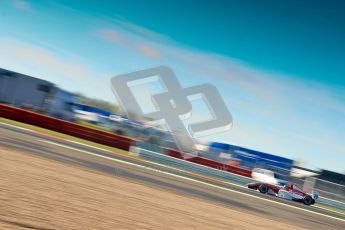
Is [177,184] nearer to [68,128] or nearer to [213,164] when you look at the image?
[68,128]

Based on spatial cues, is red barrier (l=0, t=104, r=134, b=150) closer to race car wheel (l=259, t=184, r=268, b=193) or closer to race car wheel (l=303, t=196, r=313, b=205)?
race car wheel (l=259, t=184, r=268, b=193)

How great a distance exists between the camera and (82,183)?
20.5 feet

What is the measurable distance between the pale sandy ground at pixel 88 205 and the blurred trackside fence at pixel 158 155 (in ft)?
35.2

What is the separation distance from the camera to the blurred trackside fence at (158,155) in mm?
18516

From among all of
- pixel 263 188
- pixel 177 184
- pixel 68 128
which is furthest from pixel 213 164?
pixel 177 184

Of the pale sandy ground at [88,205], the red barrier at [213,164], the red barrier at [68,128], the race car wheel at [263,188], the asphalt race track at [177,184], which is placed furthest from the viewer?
the red barrier at [213,164]

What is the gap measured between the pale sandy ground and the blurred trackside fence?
10737mm

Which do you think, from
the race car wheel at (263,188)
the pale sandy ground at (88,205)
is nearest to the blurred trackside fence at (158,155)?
the race car wheel at (263,188)

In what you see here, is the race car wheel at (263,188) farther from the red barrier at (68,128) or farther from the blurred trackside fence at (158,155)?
the red barrier at (68,128)

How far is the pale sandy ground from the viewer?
3.89 metres

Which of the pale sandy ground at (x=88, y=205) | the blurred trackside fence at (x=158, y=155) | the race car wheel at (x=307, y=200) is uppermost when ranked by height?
the blurred trackside fence at (x=158, y=155)

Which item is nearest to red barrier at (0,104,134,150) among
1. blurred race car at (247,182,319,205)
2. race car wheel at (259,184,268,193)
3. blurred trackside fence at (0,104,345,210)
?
blurred trackside fence at (0,104,345,210)

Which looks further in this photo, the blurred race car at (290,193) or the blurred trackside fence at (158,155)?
the blurred trackside fence at (158,155)

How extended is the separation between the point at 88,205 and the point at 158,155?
13.6 m
